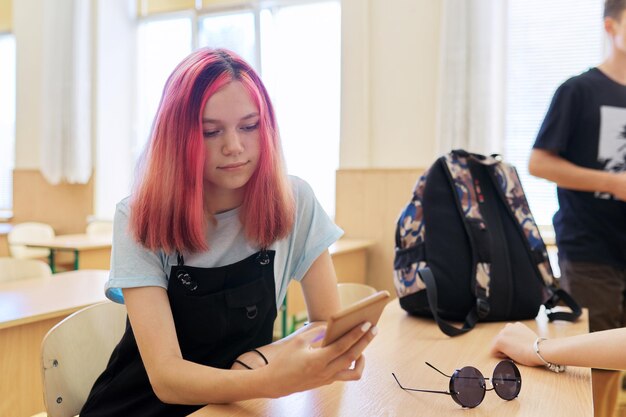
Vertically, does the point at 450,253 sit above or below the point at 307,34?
below

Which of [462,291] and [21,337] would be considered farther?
[21,337]

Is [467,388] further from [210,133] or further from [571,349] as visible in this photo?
[210,133]

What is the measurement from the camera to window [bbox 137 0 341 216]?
541 cm

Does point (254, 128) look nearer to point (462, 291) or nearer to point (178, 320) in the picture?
point (178, 320)

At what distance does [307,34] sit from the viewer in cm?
552

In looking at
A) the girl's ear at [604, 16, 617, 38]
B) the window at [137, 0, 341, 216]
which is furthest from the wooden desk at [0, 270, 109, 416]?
the window at [137, 0, 341, 216]

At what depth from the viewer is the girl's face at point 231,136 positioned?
124 centimetres

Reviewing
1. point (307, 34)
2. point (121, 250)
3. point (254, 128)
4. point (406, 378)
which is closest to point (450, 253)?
point (406, 378)

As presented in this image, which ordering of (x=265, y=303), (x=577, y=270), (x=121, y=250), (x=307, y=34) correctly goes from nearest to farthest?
(x=121, y=250) → (x=265, y=303) → (x=577, y=270) → (x=307, y=34)

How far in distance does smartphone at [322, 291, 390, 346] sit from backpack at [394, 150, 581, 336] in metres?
0.76

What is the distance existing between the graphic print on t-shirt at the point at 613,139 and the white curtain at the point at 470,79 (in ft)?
7.41

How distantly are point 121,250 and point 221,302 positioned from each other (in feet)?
0.73

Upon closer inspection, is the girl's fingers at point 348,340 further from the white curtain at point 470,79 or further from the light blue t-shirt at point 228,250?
the white curtain at point 470,79

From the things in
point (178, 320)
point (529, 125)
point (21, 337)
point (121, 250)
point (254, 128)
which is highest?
point (529, 125)
